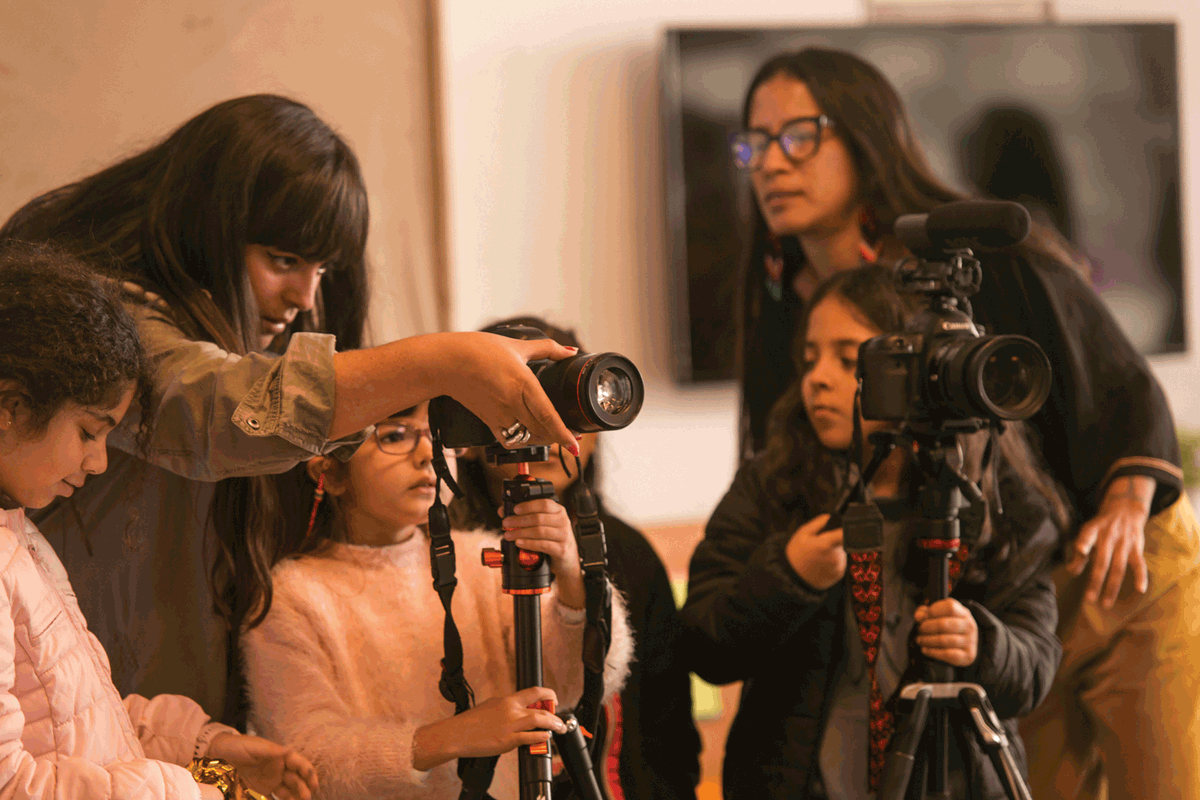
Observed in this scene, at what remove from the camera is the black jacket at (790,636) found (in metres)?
1.32

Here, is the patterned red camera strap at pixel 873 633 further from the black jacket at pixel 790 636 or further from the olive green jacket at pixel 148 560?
the olive green jacket at pixel 148 560

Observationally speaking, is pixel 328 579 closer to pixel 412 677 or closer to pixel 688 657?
pixel 412 677

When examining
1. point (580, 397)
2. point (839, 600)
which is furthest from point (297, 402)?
point (839, 600)

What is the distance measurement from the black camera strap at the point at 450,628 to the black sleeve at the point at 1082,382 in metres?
1.00

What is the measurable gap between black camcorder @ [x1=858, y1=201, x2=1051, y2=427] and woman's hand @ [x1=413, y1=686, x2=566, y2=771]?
0.53 metres

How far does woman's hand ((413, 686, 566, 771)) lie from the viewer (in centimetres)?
103

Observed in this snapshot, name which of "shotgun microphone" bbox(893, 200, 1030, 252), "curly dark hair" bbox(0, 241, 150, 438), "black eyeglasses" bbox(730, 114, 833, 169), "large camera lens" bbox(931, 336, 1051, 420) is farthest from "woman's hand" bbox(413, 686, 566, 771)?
"black eyeglasses" bbox(730, 114, 833, 169)

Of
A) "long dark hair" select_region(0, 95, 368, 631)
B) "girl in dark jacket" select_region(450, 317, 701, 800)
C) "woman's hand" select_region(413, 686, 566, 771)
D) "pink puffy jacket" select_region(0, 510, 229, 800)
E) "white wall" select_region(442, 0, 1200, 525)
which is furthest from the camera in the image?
"white wall" select_region(442, 0, 1200, 525)

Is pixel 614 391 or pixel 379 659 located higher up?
pixel 614 391

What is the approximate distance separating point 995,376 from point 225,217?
0.91 meters

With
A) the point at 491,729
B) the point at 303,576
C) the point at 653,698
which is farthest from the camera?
the point at 653,698

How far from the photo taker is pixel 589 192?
2.43m

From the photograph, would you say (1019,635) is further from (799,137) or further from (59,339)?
(59,339)

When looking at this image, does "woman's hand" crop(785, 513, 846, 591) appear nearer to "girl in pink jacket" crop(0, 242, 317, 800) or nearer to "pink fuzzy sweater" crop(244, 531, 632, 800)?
"pink fuzzy sweater" crop(244, 531, 632, 800)
